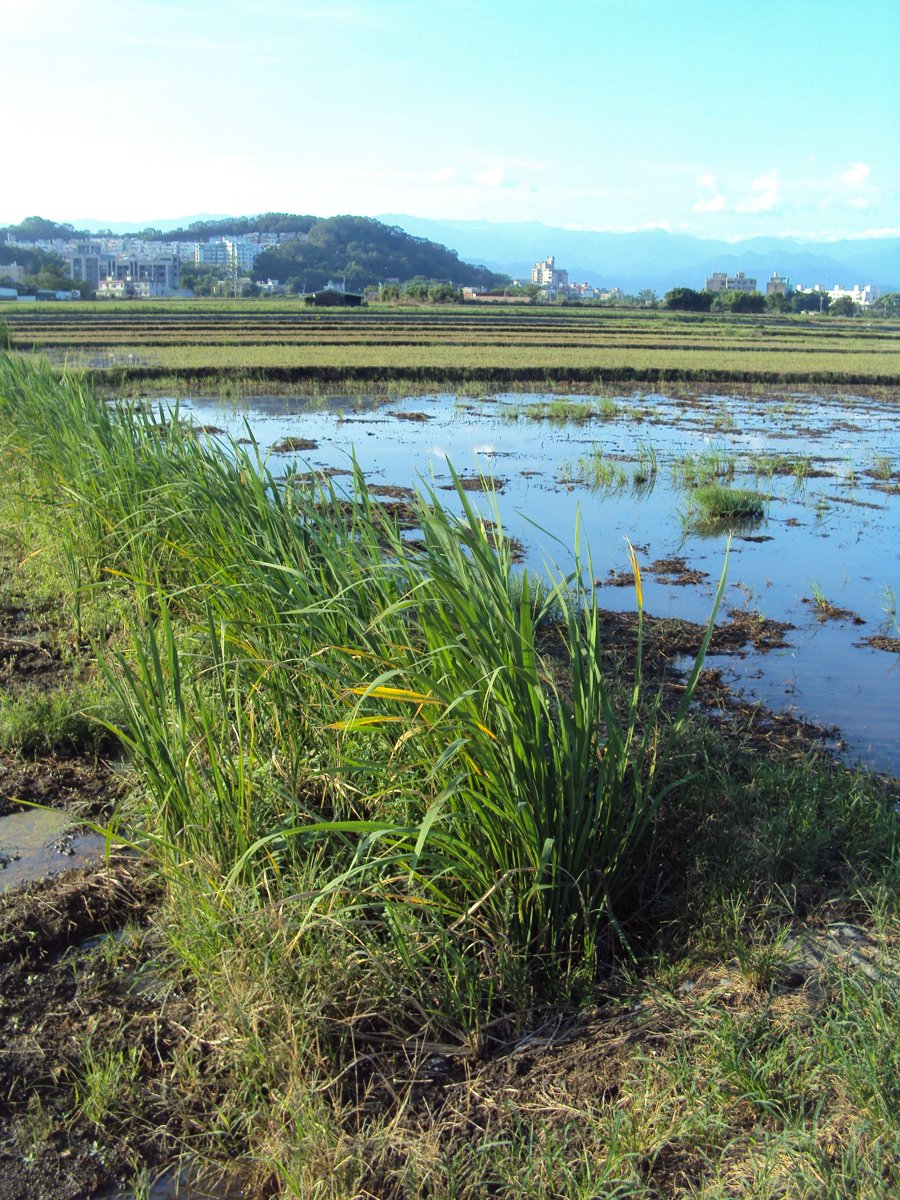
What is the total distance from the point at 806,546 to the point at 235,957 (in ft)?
22.1

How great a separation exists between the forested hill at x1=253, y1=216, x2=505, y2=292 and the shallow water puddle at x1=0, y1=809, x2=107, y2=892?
3664 inches

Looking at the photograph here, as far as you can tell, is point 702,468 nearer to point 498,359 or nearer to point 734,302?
point 498,359

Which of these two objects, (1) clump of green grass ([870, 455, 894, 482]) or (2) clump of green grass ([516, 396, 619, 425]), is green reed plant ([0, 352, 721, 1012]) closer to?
(1) clump of green grass ([870, 455, 894, 482])

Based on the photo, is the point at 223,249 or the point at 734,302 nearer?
the point at 734,302

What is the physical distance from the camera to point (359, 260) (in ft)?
362

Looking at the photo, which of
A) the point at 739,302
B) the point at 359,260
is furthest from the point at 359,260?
the point at 739,302

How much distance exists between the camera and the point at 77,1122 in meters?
1.96

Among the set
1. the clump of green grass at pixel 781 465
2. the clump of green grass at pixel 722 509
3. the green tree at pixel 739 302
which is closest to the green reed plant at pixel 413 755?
the clump of green grass at pixel 722 509

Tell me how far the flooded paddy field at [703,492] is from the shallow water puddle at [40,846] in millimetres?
1551

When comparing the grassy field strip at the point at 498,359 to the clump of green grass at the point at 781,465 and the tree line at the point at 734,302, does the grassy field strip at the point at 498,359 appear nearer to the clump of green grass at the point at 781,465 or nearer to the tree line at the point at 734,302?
the clump of green grass at the point at 781,465

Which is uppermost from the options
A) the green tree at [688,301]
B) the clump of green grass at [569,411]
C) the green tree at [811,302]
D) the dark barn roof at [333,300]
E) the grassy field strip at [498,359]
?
the green tree at [811,302]

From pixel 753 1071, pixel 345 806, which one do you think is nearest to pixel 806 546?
pixel 345 806

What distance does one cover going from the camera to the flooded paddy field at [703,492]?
17.0 feet

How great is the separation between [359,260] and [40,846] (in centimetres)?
11430
